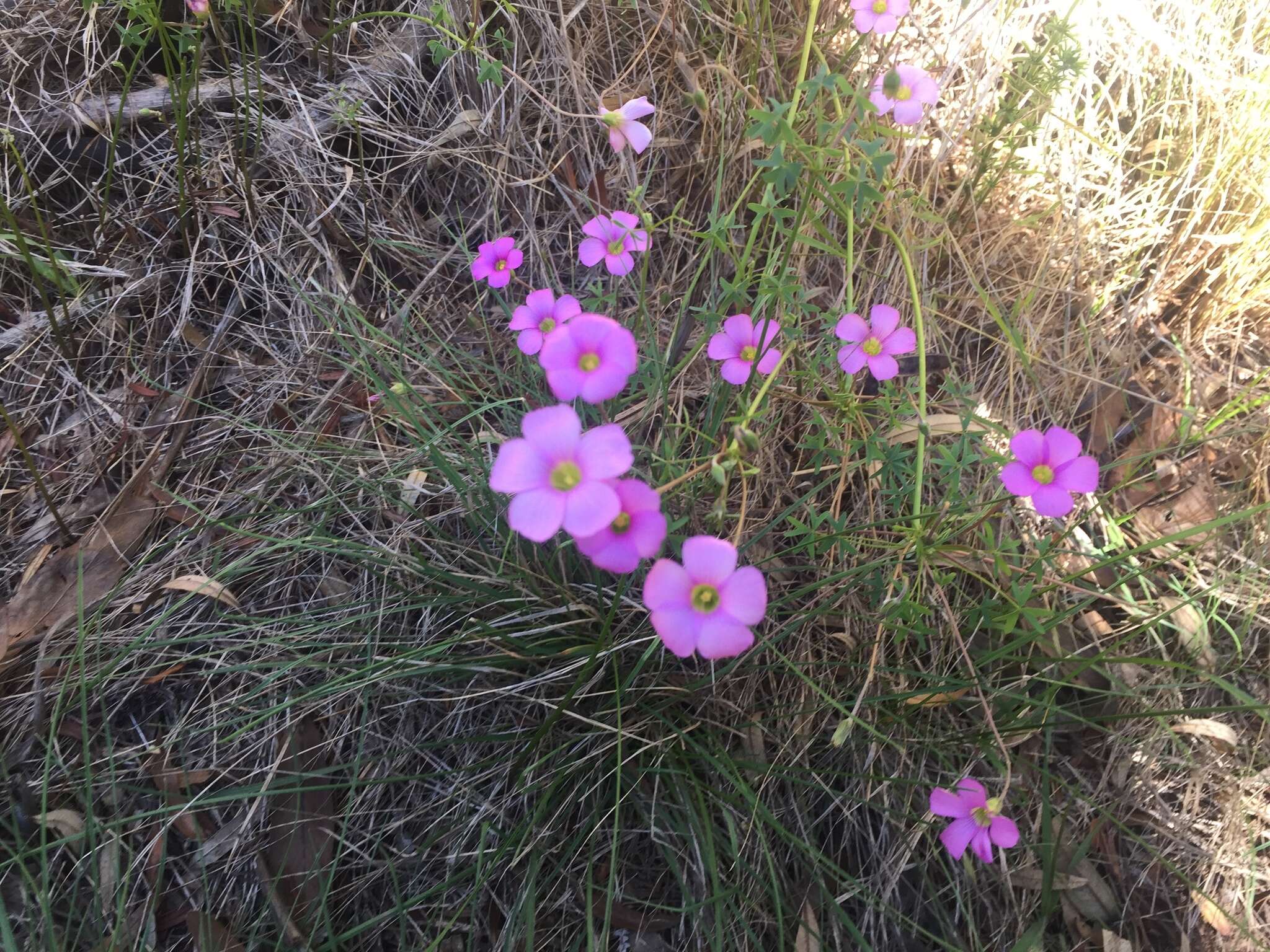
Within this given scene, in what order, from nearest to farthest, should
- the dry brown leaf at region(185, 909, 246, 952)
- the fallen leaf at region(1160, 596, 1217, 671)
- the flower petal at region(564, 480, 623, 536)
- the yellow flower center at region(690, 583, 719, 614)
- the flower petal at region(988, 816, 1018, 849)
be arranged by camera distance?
the flower petal at region(564, 480, 623, 536) → the yellow flower center at region(690, 583, 719, 614) → the flower petal at region(988, 816, 1018, 849) → the dry brown leaf at region(185, 909, 246, 952) → the fallen leaf at region(1160, 596, 1217, 671)

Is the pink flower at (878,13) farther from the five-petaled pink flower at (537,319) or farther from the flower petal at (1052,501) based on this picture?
the flower petal at (1052,501)

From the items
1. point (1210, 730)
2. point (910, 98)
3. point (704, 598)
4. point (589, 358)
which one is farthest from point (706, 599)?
point (1210, 730)

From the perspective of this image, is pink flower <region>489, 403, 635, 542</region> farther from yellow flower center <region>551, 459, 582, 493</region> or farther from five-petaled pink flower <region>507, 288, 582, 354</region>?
five-petaled pink flower <region>507, 288, 582, 354</region>

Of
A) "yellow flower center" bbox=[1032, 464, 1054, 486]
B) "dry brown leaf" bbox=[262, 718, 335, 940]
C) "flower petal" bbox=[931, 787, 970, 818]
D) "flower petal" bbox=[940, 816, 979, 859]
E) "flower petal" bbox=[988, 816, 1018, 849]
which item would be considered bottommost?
"dry brown leaf" bbox=[262, 718, 335, 940]

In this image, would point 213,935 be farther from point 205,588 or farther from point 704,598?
point 704,598

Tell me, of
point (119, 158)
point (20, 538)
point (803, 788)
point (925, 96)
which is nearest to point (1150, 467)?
point (925, 96)

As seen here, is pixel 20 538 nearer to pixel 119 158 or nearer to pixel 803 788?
pixel 119 158

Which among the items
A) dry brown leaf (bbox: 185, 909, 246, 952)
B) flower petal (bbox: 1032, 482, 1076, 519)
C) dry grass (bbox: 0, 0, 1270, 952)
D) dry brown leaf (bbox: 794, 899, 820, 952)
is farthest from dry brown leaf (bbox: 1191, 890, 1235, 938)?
dry brown leaf (bbox: 185, 909, 246, 952)
